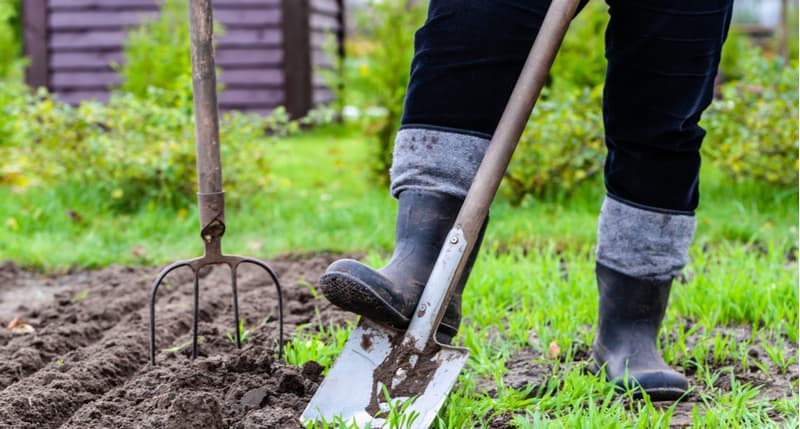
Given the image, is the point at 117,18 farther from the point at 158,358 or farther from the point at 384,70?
the point at 158,358

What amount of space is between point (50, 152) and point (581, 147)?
2.83m

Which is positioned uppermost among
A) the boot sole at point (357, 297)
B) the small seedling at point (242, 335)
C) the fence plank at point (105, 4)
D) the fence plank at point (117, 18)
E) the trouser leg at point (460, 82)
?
the fence plank at point (105, 4)

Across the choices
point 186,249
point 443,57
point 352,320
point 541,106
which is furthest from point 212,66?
point 541,106

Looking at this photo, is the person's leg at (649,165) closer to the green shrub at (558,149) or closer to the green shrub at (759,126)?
the green shrub at (558,149)

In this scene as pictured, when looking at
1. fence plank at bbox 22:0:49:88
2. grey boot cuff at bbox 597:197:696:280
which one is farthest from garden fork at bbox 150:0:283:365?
fence plank at bbox 22:0:49:88

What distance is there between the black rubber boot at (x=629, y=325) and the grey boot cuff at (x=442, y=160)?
0.50 m

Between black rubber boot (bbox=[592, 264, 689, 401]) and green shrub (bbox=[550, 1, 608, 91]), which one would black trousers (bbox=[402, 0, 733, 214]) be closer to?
black rubber boot (bbox=[592, 264, 689, 401])

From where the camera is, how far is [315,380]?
1874 millimetres

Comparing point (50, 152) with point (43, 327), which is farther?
point (50, 152)

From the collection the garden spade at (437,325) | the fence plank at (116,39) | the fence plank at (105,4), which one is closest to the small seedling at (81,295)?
the garden spade at (437,325)

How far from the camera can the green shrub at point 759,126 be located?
4320mm

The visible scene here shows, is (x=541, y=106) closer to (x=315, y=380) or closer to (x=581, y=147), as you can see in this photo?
(x=581, y=147)

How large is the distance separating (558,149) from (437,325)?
116 inches

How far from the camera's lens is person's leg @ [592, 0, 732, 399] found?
180 centimetres
